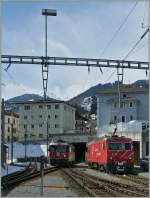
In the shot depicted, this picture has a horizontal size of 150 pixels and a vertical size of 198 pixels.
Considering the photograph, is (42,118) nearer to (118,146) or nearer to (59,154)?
(59,154)

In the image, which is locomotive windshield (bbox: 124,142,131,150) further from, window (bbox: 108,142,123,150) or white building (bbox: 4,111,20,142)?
white building (bbox: 4,111,20,142)

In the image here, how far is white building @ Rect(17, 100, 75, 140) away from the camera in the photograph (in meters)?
83.7

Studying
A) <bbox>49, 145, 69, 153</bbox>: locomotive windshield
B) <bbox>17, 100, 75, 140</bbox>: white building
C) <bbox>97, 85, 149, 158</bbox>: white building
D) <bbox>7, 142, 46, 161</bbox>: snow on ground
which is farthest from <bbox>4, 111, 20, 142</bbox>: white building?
<bbox>49, 145, 69, 153</bbox>: locomotive windshield

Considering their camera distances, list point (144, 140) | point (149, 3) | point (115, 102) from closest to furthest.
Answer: point (149, 3) → point (144, 140) → point (115, 102)

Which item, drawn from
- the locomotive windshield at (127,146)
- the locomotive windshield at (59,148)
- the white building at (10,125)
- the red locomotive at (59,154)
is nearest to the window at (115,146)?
the locomotive windshield at (127,146)

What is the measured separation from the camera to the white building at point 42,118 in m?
83.7

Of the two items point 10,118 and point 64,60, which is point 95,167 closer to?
point 64,60

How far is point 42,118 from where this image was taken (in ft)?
281

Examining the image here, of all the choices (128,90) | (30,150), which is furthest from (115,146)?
(128,90)

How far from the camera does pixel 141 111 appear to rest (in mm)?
76125

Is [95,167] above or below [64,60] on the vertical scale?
below

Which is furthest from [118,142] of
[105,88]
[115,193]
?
[105,88]

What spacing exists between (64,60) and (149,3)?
1342 cm

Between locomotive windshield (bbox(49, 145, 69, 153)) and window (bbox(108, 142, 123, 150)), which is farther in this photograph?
locomotive windshield (bbox(49, 145, 69, 153))
